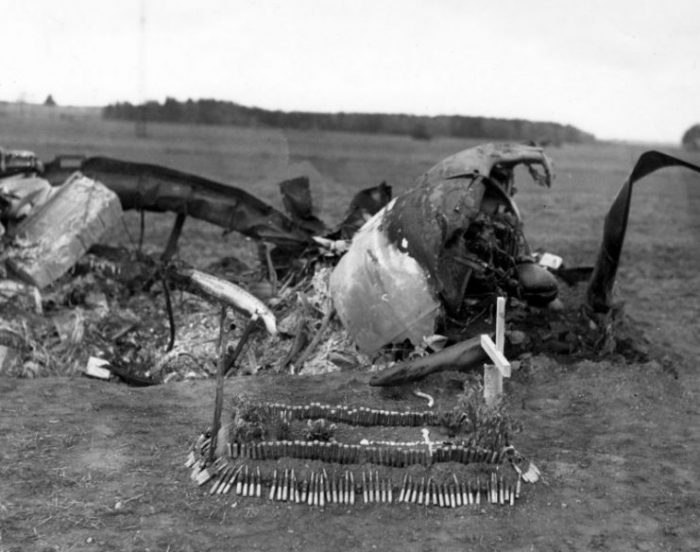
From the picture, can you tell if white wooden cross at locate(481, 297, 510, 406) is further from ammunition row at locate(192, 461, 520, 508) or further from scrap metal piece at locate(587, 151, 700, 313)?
scrap metal piece at locate(587, 151, 700, 313)

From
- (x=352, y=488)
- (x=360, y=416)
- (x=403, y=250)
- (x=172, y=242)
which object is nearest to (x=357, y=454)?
(x=352, y=488)

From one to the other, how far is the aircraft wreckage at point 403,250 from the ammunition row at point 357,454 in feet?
6.51

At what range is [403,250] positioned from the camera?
8.72 m

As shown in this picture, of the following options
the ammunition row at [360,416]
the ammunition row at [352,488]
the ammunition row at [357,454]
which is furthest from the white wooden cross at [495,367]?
the ammunition row at [352,488]

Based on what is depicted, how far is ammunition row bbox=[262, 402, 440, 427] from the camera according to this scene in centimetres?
662

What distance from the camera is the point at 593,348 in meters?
9.05

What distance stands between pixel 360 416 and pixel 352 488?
3.73 ft

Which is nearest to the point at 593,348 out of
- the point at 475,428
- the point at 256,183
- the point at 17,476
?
the point at 475,428

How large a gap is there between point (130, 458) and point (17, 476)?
0.79 metres

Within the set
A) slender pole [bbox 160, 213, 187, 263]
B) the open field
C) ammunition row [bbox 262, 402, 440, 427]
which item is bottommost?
the open field

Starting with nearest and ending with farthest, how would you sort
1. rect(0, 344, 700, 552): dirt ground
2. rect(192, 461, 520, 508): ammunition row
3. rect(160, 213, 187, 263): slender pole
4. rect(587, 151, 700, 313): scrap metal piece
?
rect(0, 344, 700, 552): dirt ground → rect(192, 461, 520, 508): ammunition row → rect(587, 151, 700, 313): scrap metal piece → rect(160, 213, 187, 263): slender pole

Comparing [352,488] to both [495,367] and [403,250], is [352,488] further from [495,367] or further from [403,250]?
[403,250]

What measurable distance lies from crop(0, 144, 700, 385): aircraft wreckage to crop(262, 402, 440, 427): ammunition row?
3.81 feet

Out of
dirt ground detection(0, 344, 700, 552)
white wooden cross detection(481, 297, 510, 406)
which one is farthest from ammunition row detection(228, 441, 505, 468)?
white wooden cross detection(481, 297, 510, 406)
